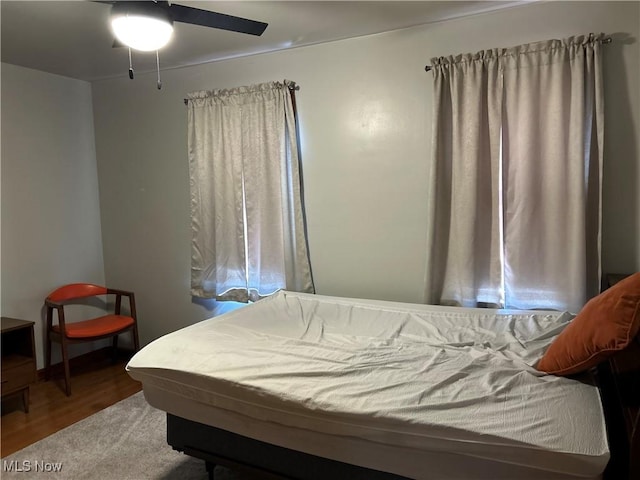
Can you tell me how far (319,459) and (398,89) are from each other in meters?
2.21

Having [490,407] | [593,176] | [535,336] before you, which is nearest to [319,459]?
[490,407]

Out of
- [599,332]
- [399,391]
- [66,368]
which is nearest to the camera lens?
[599,332]

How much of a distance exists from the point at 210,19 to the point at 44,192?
101 inches

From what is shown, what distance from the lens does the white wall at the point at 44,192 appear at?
3428 mm

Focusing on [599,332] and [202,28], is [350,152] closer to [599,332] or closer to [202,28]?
[202,28]

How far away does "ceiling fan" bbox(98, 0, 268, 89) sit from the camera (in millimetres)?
1717

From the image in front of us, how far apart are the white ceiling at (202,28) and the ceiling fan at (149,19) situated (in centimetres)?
51

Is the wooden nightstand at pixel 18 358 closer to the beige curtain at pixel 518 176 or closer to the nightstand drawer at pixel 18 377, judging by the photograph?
the nightstand drawer at pixel 18 377

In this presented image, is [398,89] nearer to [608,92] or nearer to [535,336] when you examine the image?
[608,92]

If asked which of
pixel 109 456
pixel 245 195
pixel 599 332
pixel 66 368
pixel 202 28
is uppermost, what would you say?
pixel 202 28

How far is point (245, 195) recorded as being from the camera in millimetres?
3352

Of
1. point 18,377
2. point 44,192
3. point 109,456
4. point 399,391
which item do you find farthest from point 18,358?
point 399,391

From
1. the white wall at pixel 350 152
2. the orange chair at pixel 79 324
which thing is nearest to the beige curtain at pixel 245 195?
the white wall at pixel 350 152

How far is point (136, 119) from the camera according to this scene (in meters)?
3.84
